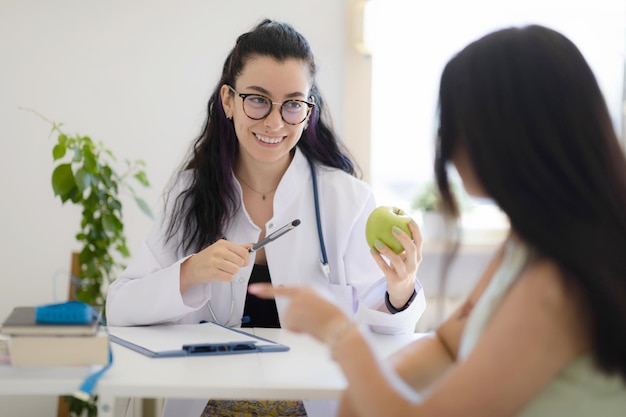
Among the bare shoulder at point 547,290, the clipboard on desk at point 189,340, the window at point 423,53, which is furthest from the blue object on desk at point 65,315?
the window at point 423,53

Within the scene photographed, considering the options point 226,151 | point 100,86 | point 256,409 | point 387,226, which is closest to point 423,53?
point 100,86

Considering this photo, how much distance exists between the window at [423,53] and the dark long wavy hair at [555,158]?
7.68ft

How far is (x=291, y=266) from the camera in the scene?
6.74ft

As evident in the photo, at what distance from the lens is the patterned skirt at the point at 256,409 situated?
5.84 feet

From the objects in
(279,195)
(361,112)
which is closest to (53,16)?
(361,112)

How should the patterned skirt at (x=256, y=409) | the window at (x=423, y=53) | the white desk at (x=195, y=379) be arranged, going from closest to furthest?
the white desk at (x=195, y=379)
the patterned skirt at (x=256, y=409)
the window at (x=423, y=53)

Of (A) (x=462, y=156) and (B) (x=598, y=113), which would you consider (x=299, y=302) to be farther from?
(B) (x=598, y=113)

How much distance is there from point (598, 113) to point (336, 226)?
3.81 feet

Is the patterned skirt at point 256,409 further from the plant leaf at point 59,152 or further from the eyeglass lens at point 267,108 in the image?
the plant leaf at point 59,152

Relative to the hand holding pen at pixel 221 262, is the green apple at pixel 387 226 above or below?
above

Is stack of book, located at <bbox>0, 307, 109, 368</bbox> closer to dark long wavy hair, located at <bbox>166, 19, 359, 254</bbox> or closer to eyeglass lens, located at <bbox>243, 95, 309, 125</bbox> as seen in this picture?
dark long wavy hair, located at <bbox>166, 19, 359, 254</bbox>

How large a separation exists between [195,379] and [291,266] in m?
0.72

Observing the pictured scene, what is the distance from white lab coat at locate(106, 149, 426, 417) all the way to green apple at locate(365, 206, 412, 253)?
0.54 ft

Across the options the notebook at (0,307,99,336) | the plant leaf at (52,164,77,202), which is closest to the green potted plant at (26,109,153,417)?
the plant leaf at (52,164,77,202)
